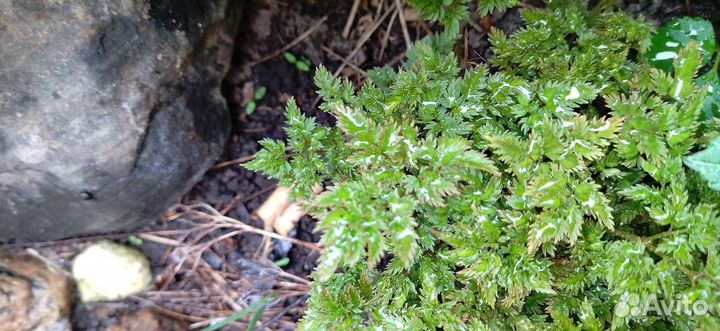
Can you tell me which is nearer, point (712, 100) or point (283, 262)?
point (712, 100)

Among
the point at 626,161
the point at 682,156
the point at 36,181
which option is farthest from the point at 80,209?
the point at 682,156

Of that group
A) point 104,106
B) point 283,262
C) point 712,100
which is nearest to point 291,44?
point 104,106

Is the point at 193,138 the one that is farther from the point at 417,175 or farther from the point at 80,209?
the point at 417,175

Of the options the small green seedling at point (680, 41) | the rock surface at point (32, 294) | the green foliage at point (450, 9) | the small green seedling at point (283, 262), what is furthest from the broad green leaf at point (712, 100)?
the rock surface at point (32, 294)

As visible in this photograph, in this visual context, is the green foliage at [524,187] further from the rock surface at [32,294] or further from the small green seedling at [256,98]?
the rock surface at [32,294]

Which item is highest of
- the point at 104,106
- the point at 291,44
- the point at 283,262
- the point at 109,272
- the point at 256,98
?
the point at 104,106

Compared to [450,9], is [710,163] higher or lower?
lower

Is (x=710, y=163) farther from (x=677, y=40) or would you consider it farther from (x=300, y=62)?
(x=300, y=62)
